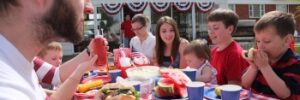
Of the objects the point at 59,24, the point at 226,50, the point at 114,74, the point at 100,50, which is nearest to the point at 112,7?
the point at 226,50

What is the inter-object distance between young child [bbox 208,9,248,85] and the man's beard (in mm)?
1930

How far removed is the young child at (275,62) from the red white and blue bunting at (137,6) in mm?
11679

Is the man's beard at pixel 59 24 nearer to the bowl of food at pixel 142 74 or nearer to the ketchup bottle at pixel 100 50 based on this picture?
the bowl of food at pixel 142 74

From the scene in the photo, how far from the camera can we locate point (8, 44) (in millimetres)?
901

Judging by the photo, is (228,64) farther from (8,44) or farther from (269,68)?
(8,44)

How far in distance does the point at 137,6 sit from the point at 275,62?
1195 cm

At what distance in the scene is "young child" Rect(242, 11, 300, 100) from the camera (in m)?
2.07

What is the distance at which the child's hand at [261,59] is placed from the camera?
2.08 meters

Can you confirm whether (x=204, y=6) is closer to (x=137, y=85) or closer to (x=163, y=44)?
(x=163, y=44)

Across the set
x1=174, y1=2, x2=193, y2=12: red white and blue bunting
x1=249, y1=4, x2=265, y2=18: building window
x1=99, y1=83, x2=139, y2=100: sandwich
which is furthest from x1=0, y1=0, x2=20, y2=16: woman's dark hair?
x1=249, y1=4, x2=265, y2=18: building window

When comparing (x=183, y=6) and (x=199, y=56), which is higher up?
(x=183, y=6)

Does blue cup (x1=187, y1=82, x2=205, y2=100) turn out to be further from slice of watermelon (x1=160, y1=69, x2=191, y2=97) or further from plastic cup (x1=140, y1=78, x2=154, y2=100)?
plastic cup (x1=140, y1=78, x2=154, y2=100)

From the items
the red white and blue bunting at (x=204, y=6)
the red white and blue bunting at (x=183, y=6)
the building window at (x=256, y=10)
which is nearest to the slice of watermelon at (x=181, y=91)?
the red white and blue bunting at (x=183, y=6)

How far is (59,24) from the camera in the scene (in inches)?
43.0
